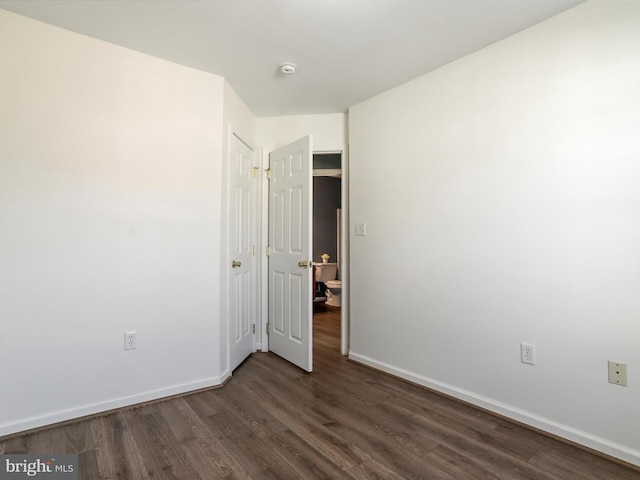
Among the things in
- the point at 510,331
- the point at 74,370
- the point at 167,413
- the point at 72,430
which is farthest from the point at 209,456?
the point at 510,331

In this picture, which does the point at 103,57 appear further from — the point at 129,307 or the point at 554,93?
the point at 554,93

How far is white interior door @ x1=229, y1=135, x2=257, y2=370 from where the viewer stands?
112 inches

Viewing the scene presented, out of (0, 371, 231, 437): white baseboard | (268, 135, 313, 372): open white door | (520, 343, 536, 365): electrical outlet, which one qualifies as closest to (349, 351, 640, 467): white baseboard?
(520, 343, 536, 365): electrical outlet

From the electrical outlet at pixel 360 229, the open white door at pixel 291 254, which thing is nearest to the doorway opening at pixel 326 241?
the open white door at pixel 291 254

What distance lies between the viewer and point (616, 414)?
1723 mm

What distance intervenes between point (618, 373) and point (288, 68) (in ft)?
8.92

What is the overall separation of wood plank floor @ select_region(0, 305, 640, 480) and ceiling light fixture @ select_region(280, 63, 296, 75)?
2369mm

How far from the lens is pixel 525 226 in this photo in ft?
6.71

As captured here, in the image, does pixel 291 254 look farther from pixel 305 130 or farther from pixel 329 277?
pixel 329 277

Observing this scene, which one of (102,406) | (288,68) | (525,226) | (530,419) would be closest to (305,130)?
(288,68)

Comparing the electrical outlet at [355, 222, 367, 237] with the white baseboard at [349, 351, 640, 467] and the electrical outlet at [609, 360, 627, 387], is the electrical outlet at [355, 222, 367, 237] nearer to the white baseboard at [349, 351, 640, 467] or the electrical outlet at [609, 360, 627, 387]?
the white baseboard at [349, 351, 640, 467]

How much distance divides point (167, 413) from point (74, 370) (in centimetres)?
62

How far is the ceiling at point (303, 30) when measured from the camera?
1.84 m

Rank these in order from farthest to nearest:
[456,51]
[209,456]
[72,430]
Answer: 1. [456,51]
2. [72,430]
3. [209,456]
